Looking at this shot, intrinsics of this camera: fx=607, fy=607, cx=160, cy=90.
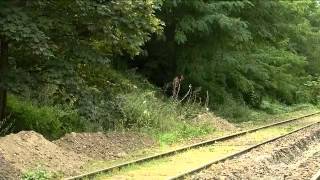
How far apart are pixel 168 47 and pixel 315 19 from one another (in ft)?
101

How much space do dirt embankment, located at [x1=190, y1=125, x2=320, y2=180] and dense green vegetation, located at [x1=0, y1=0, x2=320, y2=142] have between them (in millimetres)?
3872

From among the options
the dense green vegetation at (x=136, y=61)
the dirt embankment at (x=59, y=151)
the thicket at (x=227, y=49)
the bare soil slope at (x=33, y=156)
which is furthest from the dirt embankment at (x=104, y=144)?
the thicket at (x=227, y=49)

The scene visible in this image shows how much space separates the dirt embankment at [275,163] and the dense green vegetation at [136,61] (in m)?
3.87

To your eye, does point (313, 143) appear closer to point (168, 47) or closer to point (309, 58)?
point (168, 47)

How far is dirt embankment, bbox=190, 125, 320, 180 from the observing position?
498 inches

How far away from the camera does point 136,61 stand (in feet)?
97.9

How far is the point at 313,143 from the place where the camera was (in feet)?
68.8

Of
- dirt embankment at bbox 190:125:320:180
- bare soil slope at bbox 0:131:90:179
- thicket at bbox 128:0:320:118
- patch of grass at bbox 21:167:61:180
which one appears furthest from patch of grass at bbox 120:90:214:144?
patch of grass at bbox 21:167:61:180

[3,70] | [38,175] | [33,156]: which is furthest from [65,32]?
[38,175]

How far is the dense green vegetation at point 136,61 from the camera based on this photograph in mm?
15859

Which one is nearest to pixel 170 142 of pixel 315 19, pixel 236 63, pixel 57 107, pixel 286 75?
pixel 57 107

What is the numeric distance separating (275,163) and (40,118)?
21.4 ft

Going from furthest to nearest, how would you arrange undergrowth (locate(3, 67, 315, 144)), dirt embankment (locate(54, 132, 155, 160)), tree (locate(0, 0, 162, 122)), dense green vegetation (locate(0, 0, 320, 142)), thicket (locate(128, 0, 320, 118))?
thicket (locate(128, 0, 320, 118))
undergrowth (locate(3, 67, 315, 144))
dense green vegetation (locate(0, 0, 320, 142))
dirt embankment (locate(54, 132, 155, 160))
tree (locate(0, 0, 162, 122))

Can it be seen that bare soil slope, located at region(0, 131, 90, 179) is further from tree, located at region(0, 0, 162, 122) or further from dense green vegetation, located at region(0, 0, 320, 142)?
tree, located at region(0, 0, 162, 122)
